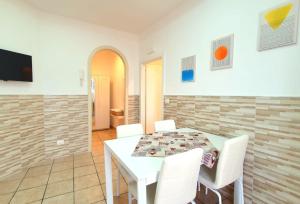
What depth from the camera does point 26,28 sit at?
2.39 metres

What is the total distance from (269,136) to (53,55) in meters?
3.41

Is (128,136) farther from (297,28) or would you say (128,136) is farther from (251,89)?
(297,28)

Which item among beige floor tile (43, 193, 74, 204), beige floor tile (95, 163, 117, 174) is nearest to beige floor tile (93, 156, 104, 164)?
beige floor tile (95, 163, 117, 174)

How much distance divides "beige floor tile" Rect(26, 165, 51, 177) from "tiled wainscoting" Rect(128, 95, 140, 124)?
1.81 meters

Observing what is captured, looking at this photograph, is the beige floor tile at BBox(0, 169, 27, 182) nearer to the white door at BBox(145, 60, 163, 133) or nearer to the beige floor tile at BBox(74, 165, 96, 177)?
the beige floor tile at BBox(74, 165, 96, 177)

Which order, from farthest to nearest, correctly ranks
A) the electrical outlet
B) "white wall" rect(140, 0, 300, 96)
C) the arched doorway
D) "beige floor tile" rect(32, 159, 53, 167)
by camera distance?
1. the arched doorway
2. the electrical outlet
3. "beige floor tile" rect(32, 159, 53, 167)
4. "white wall" rect(140, 0, 300, 96)

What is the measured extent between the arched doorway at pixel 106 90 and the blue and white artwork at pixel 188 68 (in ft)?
8.51

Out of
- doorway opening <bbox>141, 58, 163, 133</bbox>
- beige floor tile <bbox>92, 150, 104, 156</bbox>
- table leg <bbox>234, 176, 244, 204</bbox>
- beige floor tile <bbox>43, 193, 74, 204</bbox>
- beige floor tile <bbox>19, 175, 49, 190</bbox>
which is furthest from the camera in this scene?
doorway opening <bbox>141, 58, 163, 133</bbox>

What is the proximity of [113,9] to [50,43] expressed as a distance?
130 cm

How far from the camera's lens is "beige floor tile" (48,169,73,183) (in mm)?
2180

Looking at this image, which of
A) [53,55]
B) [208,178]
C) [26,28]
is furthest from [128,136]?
[26,28]

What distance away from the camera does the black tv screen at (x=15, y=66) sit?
2.05 m

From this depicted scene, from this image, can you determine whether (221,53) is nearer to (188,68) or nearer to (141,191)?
(188,68)

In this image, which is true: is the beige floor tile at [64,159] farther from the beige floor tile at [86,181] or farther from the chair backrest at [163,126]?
the chair backrest at [163,126]
